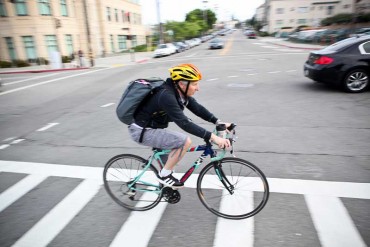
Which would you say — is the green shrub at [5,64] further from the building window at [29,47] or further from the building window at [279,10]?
the building window at [279,10]

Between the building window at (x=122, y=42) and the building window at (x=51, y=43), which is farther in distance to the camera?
the building window at (x=122, y=42)

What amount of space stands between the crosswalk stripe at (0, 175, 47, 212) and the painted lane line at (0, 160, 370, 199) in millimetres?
197

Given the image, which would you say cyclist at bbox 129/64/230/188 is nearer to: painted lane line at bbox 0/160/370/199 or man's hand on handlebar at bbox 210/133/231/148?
man's hand on handlebar at bbox 210/133/231/148

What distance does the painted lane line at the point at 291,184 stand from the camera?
3865 millimetres

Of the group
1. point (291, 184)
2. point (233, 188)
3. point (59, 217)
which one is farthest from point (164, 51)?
point (233, 188)

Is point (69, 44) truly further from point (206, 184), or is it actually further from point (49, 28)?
point (206, 184)

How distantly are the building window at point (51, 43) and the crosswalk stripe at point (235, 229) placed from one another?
31.9 m

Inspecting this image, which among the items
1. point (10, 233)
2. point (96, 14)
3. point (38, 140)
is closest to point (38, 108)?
point (38, 140)

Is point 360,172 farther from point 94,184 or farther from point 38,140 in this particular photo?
point 38,140

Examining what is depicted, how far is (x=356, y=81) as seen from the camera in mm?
8906

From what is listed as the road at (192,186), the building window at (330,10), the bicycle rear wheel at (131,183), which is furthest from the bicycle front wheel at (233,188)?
the building window at (330,10)

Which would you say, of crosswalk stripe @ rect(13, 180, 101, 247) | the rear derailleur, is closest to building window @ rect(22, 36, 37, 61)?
crosswalk stripe @ rect(13, 180, 101, 247)

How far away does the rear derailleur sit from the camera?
140 inches

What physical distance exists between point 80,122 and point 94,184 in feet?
12.5
